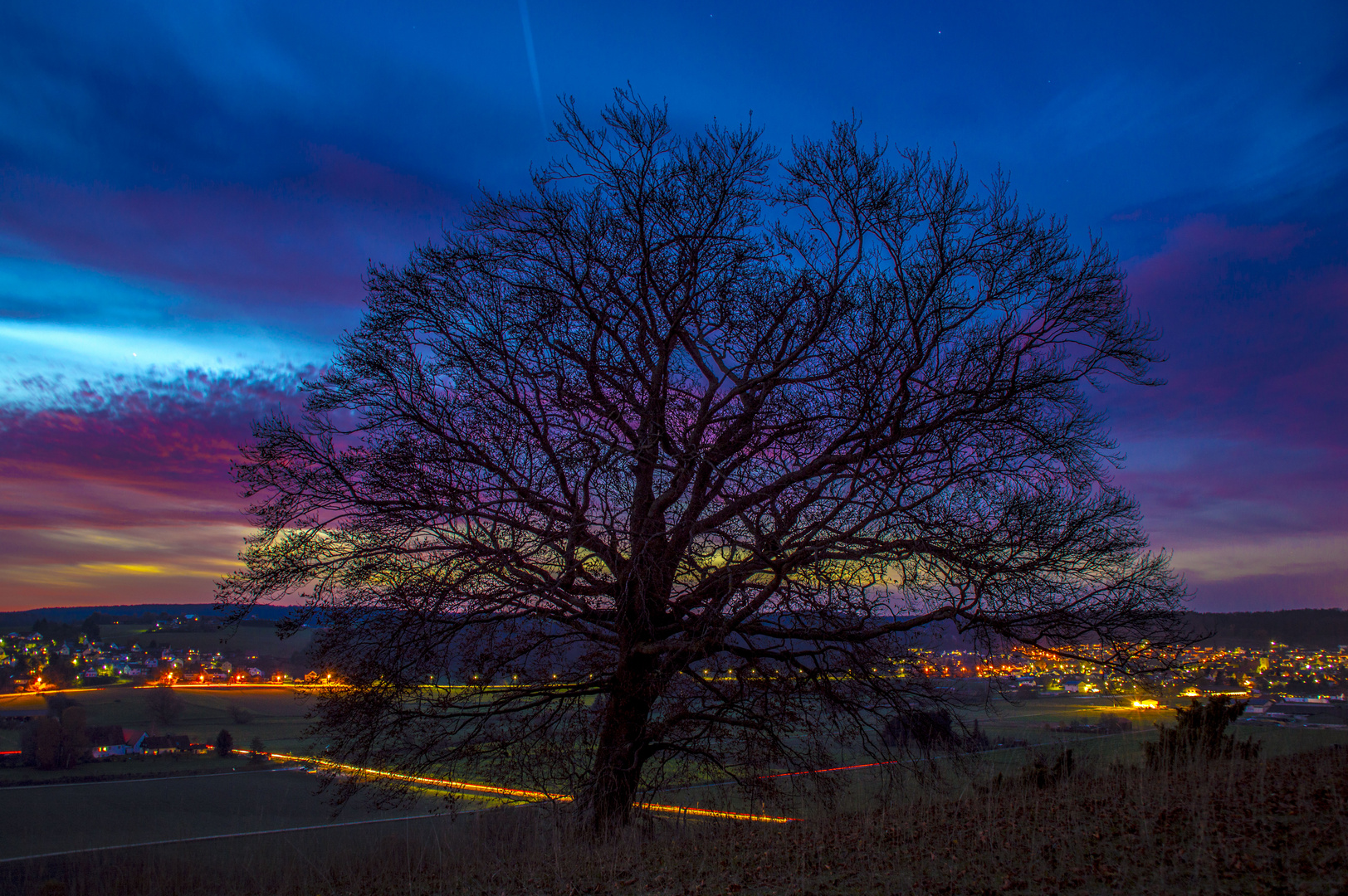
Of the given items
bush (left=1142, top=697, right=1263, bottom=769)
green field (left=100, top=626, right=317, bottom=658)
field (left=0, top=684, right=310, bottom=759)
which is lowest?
field (left=0, top=684, right=310, bottom=759)

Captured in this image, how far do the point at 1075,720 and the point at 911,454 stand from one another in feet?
131

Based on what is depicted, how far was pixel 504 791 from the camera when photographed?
9.73 m

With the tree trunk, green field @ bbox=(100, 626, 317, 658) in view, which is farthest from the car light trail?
green field @ bbox=(100, 626, 317, 658)

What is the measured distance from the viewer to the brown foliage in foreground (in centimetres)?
509

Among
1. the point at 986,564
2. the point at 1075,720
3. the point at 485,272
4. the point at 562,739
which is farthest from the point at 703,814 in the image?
the point at 1075,720

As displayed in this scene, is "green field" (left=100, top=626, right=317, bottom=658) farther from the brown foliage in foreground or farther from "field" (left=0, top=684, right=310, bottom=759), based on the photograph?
the brown foliage in foreground

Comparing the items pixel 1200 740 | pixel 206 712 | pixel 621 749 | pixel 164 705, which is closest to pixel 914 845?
pixel 621 749

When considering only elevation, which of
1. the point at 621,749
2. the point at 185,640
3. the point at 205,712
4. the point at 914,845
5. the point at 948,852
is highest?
the point at 621,749

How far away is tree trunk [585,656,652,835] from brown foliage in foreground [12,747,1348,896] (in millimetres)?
536

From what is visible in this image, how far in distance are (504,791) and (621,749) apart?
177 centimetres

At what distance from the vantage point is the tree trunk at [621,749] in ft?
30.6

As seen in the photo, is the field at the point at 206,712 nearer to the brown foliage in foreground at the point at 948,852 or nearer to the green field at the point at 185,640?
the green field at the point at 185,640

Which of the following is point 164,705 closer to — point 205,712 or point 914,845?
point 205,712

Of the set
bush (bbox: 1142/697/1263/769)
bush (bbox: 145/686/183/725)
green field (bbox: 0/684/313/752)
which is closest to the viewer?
bush (bbox: 1142/697/1263/769)
